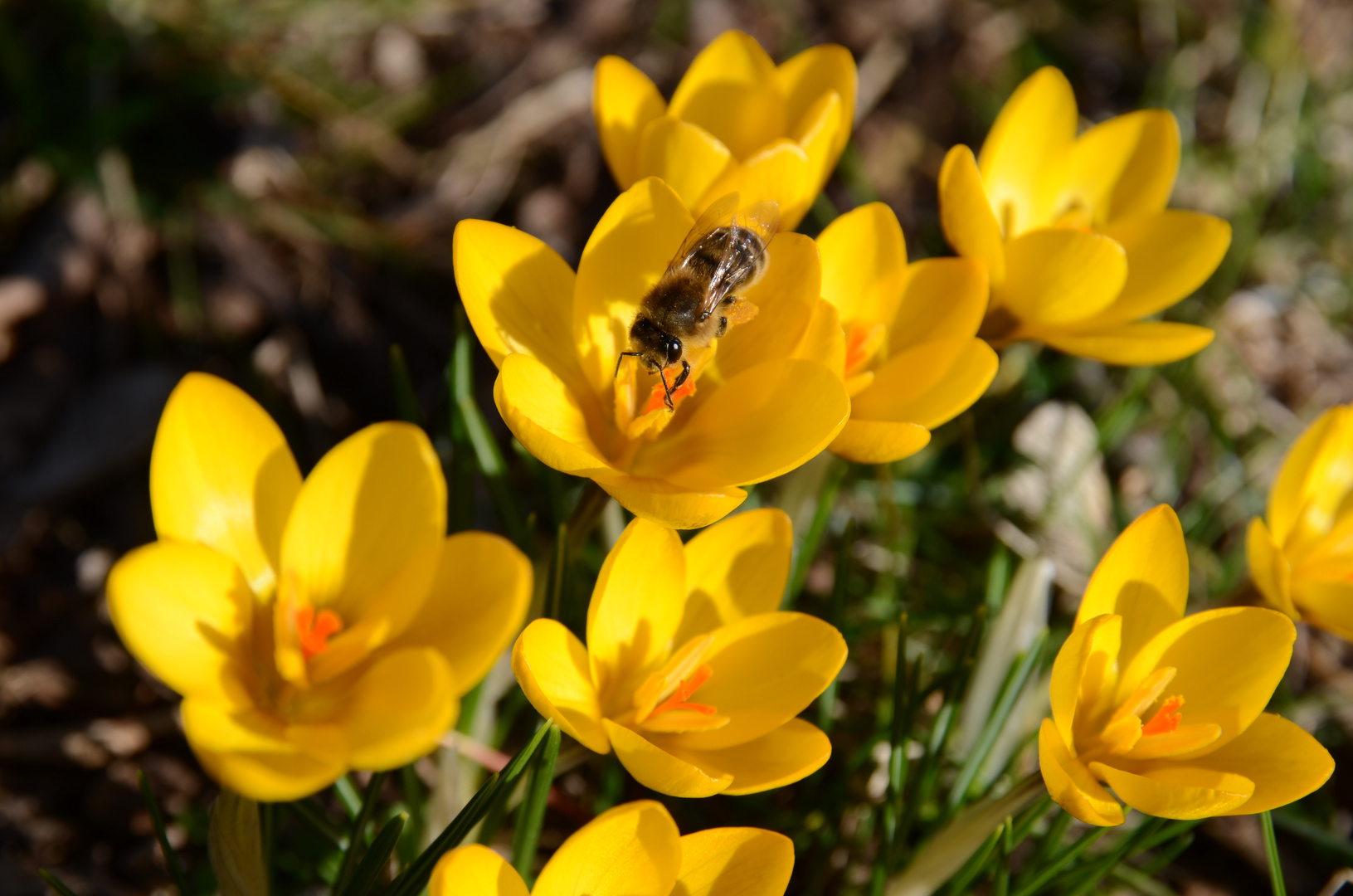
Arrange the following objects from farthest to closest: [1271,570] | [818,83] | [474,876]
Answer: [818,83] < [1271,570] < [474,876]

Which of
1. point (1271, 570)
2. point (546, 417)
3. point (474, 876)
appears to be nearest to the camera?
point (474, 876)

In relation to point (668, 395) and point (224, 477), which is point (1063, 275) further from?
point (224, 477)

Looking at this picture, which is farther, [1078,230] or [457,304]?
[457,304]

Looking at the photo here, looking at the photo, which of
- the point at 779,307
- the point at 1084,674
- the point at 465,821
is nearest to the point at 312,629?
the point at 465,821

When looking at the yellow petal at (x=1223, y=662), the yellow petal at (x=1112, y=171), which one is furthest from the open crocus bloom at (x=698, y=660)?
the yellow petal at (x=1112, y=171)

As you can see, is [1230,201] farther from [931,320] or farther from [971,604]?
[931,320]

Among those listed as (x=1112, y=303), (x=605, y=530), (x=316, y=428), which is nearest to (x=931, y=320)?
(x=1112, y=303)

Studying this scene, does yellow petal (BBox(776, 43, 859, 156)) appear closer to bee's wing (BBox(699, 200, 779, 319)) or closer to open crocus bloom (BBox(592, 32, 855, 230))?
open crocus bloom (BBox(592, 32, 855, 230))
